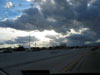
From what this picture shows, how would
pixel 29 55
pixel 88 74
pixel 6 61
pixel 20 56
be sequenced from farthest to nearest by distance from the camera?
pixel 29 55
pixel 20 56
pixel 6 61
pixel 88 74

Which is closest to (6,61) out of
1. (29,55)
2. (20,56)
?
(20,56)

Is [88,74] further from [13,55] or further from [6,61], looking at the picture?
[13,55]

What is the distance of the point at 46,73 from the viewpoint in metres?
4.47

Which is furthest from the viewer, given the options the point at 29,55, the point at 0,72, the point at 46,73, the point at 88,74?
the point at 29,55

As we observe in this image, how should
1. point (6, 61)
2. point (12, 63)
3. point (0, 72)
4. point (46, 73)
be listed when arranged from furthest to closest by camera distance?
point (12, 63), point (6, 61), point (46, 73), point (0, 72)

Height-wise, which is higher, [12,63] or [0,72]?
[0,72]

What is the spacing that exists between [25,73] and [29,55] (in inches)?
932

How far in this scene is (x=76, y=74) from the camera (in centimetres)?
529

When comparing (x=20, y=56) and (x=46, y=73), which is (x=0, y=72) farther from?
(x=20, y=56)

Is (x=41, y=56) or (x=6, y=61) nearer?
(x=6, y=61)

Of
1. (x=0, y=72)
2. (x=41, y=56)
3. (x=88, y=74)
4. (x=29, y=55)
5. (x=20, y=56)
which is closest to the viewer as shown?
(x=0, y=72)

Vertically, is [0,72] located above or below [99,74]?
above

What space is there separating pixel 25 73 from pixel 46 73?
22.4 inches

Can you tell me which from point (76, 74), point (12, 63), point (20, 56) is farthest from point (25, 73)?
point (20, 56)
